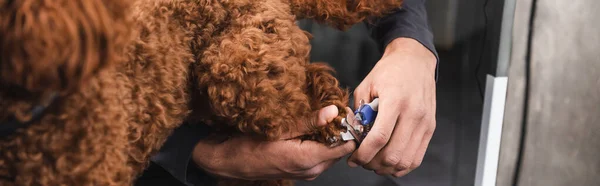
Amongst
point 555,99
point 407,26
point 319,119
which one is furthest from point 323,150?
point 555,99

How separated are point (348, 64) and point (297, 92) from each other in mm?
575

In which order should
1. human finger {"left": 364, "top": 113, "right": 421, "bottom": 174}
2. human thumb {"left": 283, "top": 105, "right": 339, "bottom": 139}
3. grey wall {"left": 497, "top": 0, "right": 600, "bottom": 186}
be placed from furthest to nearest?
1. grey wall {"left": 497, "top": 0, "right": 600, "bottom": 186}
2. human finger {"left": 364, "top": 113, "right": 421, "bottom": 174}
3. human thumb {"left": 283, "top": 105, "right": 339, "bottom": 139}

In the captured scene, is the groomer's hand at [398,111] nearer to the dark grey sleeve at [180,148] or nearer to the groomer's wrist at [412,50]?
the groomer's wrist at [412,50]

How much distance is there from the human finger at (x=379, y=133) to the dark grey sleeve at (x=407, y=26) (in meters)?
0.19

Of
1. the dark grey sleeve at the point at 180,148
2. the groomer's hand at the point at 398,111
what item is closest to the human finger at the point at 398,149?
the groomer's hand at the point at 398,111

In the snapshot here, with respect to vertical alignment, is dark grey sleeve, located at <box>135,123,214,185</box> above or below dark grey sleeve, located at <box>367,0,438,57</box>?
below

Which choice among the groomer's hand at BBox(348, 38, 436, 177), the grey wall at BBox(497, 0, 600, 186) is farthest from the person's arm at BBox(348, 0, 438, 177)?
the grey wall at BBox(497, 0, 600, 186)

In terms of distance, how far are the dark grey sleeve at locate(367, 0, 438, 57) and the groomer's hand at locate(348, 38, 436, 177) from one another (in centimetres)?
4

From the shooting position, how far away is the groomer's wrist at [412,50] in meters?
0.95

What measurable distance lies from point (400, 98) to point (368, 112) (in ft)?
0.18

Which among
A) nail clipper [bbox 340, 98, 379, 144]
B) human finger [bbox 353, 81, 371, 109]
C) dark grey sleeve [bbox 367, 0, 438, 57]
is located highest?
dark grey sleeve [bbox 367, 0, 438, 57]

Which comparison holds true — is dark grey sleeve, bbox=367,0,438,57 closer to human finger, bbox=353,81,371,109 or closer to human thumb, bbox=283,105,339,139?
human finger, bbox=353,81,371,109

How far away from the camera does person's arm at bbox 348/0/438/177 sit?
824mm

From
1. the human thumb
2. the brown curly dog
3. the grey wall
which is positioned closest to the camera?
the brown curly dog
